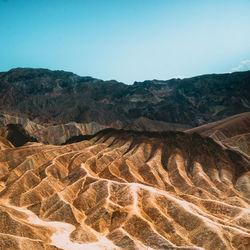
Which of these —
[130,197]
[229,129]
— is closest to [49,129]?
[229,129]

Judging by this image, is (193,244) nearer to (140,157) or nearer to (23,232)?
(23,232)

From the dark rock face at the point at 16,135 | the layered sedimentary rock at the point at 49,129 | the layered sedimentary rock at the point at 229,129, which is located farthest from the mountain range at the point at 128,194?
the layered sedimentary rock at the point at 49,129

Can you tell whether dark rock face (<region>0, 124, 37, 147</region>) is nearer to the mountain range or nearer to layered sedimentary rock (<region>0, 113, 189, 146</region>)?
the mountain range

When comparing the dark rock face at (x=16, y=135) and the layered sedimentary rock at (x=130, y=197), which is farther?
the dark rock face at (x=16, y=135)

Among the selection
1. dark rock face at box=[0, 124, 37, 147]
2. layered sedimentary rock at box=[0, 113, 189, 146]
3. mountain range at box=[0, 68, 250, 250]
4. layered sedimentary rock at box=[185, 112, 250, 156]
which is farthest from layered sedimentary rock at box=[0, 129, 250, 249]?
layered sedimentary rock at box=[0, 113, 189, 146]

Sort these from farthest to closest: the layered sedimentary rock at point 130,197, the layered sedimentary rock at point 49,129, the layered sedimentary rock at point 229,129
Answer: the layered sedimentary rock at point 49,129, the layered sedimentary rock at point 229,129, the layered sedimentary rock at point 130,197

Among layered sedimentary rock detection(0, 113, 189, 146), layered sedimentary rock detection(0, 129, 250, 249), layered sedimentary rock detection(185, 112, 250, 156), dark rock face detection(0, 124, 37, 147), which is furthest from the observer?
layered sedimentary rock detection(0, 113, 189, 146)

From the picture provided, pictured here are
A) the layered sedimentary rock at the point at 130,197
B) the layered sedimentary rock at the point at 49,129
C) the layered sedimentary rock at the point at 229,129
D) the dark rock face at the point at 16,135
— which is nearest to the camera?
the layered sedimentary rock at the point at 130,197

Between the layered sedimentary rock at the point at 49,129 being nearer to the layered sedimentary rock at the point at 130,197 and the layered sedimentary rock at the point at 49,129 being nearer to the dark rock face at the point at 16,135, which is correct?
the dark rock face at the point at 16,135

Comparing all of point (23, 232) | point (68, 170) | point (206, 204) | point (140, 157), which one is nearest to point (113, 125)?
point (140, 157)
